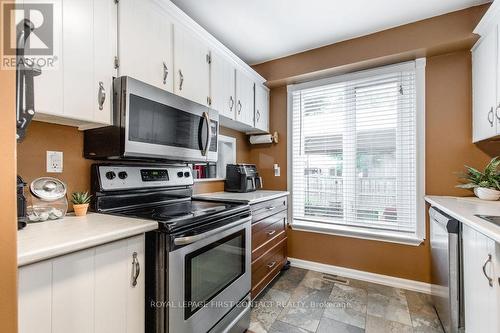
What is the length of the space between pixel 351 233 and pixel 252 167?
4.30ft

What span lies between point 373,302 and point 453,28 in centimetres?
245

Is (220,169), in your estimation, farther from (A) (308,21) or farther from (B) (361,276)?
(B) (361,276)

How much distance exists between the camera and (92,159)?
1.48m

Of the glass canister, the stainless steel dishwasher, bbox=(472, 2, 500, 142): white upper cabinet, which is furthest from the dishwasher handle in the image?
the glass canister

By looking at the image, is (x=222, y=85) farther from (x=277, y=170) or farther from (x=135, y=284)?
(x=135, y=284)

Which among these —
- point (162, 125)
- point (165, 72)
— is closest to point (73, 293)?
point (162, 125)

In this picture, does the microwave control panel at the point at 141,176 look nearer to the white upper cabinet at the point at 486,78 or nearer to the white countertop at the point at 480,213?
the white countertop at the point at 480,213

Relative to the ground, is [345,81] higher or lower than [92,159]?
higher

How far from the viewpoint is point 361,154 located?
2.59 meters

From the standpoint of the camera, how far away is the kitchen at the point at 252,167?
1008 mm

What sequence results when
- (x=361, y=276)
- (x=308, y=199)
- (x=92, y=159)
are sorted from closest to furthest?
1. (x=92, y=159)
2. (x=361, y=276)
3. (x=308, y=199)

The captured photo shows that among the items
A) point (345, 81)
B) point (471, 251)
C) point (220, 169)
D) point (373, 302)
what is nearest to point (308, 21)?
point (345, 81)

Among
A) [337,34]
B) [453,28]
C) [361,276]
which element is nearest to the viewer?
[453,28]

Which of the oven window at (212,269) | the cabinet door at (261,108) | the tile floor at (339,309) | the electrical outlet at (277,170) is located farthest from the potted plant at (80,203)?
the electrical outlet at (277,170)
